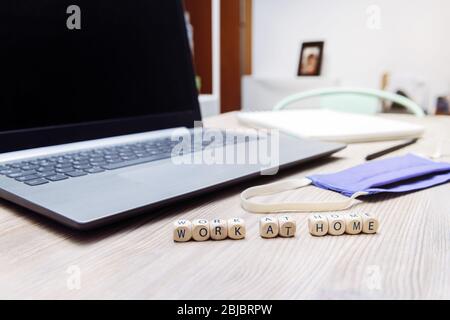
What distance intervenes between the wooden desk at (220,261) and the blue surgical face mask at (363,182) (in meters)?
0.03

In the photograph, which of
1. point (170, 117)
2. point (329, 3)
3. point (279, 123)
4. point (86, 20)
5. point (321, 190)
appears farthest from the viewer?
point (329, 3)

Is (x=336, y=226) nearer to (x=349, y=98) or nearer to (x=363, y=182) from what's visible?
(x=363, y=182)

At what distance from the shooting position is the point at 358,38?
2.54 metres

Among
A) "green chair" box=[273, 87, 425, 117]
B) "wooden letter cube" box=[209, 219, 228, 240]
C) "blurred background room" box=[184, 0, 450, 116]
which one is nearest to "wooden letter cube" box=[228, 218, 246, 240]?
"wooden letter cube" box=[209, 219, 228, 240]

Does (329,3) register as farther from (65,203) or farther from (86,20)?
(65,203)

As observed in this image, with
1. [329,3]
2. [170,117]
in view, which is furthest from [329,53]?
[170,117]

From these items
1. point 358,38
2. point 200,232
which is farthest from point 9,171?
point 358,38

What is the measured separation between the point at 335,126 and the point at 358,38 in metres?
1.86

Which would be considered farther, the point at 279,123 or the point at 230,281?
the point at 279,123

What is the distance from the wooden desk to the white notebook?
1.29ft

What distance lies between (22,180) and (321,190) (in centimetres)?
32

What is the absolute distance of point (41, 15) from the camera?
581 mm

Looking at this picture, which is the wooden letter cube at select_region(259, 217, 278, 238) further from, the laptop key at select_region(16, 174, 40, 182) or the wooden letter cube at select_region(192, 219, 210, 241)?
the laptop key at select_region(16, 174, 40, 182)
